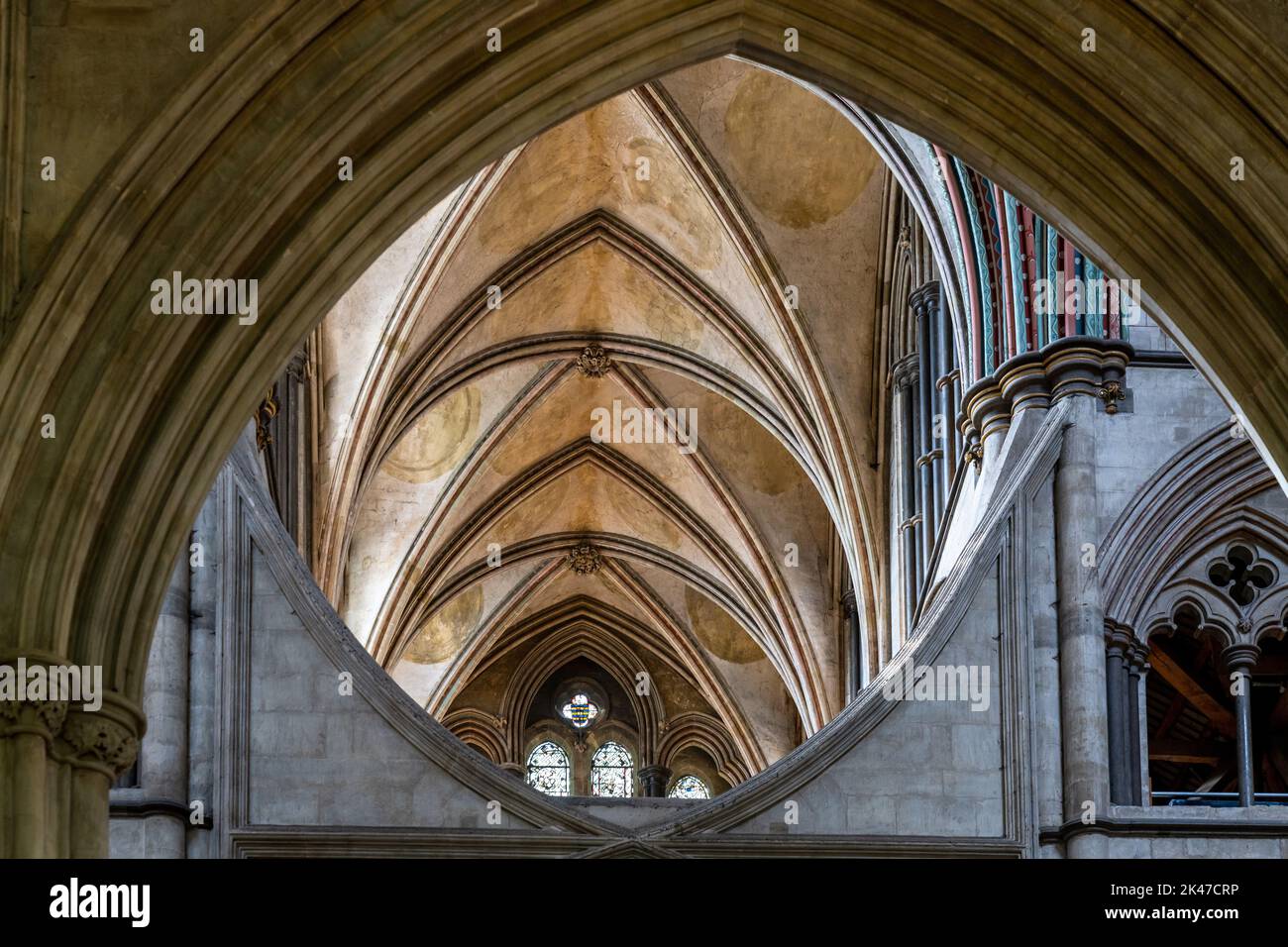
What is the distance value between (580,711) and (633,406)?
6.63m

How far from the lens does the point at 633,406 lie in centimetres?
2578

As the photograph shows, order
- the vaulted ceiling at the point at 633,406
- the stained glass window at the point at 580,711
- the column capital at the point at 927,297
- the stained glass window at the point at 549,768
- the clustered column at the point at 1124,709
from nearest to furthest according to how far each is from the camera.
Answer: the clustered column at the point at 1124,709
the column capital at the point at 927,297
the vaulted ceiling at the point at 633,406
the stained glass window at the point at 549,768
the stained glass window at the point at 580,711

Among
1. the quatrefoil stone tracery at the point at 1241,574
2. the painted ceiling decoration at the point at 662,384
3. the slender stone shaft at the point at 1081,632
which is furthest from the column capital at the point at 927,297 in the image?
the quatrefoil stone tracery at the point at 1241,574

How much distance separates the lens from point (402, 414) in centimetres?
2284

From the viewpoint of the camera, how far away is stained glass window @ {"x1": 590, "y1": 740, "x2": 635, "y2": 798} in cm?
3084

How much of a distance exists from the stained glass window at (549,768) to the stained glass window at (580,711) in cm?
39

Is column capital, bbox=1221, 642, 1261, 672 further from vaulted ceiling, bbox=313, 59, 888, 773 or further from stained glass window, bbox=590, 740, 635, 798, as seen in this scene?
stained glass window, bbox=590, 740, 635, 798

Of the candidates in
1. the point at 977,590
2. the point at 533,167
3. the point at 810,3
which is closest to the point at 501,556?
the point at 533,167

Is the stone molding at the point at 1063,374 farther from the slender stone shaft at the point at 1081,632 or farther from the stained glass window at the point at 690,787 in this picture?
the stained glass window at the point at 690,787

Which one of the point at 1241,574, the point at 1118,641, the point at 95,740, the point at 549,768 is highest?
the point at 1241,574

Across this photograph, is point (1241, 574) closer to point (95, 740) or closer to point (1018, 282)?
point (1018, 282)

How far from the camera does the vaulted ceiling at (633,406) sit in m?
21.2

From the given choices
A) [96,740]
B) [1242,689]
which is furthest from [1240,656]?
[96,740]

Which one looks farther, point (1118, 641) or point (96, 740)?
point (1118, 641)
